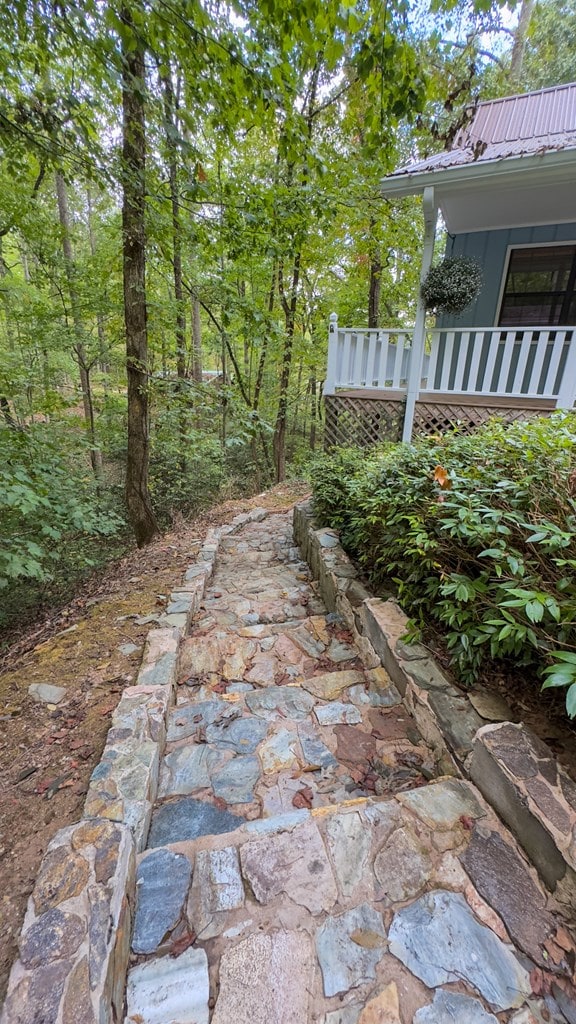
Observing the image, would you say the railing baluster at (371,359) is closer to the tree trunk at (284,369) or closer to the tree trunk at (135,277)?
the tree trunk at (135,277)

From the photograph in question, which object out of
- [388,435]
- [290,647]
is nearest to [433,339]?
[388,435]

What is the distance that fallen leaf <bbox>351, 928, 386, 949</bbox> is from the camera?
1060 mm

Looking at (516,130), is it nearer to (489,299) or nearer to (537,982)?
(489,299)

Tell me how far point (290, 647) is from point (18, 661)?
1.70 metres

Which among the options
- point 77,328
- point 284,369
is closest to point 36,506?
point 77,328

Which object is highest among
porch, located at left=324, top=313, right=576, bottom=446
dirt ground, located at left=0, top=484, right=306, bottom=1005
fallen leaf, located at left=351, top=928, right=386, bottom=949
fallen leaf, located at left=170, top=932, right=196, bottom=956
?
porch, located at left=324, top=313, right=576, bottom=446

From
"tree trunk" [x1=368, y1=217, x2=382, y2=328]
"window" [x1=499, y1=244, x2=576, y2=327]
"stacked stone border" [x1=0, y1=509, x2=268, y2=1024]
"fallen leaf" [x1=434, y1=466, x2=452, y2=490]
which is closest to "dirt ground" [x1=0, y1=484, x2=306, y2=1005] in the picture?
"stacked stone border" [x1=0, y1=509, x2=268, y2=1024]

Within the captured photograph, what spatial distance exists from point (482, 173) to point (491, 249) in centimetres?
177

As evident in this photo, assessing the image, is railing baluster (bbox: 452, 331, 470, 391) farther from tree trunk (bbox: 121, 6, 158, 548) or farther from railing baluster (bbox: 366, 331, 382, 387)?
tree trunk (bbox: 121, 6, 158, 548)

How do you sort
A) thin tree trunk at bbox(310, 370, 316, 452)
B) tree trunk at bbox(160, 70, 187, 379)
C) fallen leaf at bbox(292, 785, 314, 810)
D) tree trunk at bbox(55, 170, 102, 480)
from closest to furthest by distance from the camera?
fallen leaf at bbox(292, 785, 314, 810), tree trunk at bbox(160, 70, 187, 379), tree trunk at bbox(55, 170, 102, 480), thin tree trunk at bbox(310, 370, 316, 452)

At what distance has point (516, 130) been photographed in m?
5.46

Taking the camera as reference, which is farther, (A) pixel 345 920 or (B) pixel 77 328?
(B) pixel 77 328

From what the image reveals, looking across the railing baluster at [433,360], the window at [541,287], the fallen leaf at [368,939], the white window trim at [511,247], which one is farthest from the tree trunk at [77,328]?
the window at [541,287]

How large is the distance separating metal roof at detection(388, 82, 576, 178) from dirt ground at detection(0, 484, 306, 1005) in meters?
5.04
